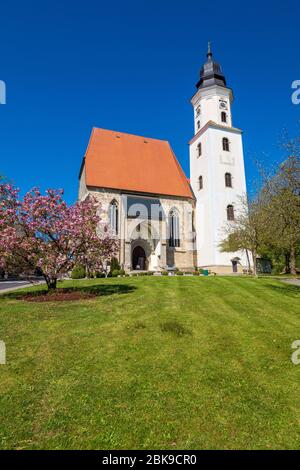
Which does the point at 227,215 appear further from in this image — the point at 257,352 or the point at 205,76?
the point at 257,352

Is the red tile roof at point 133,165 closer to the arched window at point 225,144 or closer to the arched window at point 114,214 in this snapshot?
the arched window at point 114,214

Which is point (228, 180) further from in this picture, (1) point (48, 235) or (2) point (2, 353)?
(2) point (2, 353)

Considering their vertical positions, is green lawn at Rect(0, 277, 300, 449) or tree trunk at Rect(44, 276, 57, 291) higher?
tree trunk at Rect(44, 276, 57, 291)

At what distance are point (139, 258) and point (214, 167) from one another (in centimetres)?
1378

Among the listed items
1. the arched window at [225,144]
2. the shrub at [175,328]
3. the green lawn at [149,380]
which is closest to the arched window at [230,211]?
the arched window at [225,144]

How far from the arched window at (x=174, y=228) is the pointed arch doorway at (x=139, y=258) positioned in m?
3.40

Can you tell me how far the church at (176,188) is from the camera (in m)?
31.4

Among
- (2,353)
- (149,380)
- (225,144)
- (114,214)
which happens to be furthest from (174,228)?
(149,380)

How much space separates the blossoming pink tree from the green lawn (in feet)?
11.0

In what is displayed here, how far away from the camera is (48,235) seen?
11594mm

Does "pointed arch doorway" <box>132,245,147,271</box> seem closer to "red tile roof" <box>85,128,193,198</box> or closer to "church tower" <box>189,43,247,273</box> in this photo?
"church tower" <box>189,43,247,273</box>

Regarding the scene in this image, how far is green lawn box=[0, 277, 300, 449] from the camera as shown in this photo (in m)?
3.50

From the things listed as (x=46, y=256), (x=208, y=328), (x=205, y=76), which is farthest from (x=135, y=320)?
(x=205, y=76)

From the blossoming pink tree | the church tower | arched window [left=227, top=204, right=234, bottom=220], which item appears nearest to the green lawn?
the blossoming pink tree
